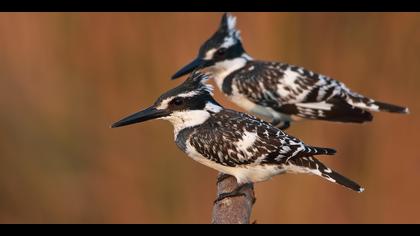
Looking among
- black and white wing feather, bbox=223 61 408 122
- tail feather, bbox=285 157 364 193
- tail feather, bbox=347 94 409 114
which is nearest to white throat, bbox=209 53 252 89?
black and white wing feather, bbox=223 61 408 122

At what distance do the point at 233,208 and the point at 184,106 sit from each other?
2.11ft

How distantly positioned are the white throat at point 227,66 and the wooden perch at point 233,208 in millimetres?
1379

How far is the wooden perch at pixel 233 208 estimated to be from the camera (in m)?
2.95

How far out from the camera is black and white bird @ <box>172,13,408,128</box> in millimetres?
4398

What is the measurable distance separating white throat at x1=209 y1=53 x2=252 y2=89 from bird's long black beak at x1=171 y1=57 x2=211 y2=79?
151 millimetres

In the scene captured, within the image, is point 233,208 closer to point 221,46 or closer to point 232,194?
→ point 232,194

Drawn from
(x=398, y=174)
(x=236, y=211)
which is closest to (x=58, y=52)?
(x=236, y=211)

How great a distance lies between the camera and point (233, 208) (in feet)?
10.2

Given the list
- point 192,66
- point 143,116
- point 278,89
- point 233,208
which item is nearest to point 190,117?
point 143,116

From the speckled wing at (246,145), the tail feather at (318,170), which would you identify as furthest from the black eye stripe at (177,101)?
the tail feather at (318,170)

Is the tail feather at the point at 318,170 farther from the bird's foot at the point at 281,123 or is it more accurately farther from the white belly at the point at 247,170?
the bird's foot at the point at 281,123

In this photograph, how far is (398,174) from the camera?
4773mm
